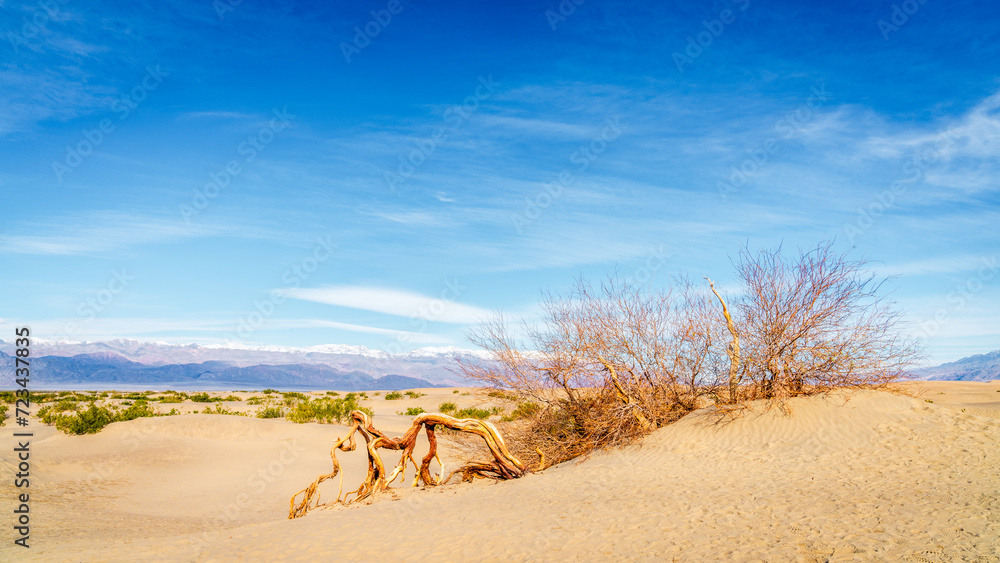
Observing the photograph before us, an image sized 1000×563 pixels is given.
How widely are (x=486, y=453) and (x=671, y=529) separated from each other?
8.65m

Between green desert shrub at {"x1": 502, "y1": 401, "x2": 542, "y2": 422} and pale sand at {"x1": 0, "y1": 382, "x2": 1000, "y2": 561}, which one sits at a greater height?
green desert shrub at {"x1": 502, "y1": 401, "x2": 542, "y2": 422}

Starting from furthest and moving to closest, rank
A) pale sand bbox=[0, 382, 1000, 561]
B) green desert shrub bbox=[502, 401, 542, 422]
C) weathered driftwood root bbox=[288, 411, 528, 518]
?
green desert shrub bbox=[502, 401, 542, 422] < weathered driftwood root bbox=[288, 411, 528, 518] < pale sand bbox=[0, 382, 1000, 561]

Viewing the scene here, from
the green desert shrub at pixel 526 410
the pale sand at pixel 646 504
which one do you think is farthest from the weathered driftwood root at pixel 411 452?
the green desert shrub at pixel 526 410

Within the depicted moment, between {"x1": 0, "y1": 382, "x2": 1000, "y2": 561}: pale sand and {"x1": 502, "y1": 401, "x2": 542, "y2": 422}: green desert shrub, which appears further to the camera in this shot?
{"x1": 502, "y1": 401, "x2": 542, "y2": 422}: green desert shrub

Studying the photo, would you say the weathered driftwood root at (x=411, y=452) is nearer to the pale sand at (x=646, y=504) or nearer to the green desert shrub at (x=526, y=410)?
the pale sand at (x=646, y=504)

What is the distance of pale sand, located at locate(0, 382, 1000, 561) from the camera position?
707 centimetres

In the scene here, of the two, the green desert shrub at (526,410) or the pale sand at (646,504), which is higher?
the green desert shrub at (526,410)

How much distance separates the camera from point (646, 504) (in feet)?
30.0

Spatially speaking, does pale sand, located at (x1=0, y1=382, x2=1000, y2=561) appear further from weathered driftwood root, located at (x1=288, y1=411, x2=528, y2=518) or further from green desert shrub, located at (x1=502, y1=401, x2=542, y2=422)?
green desert shrub, located at (x1=502, y1=401, x2=542, y2=422)

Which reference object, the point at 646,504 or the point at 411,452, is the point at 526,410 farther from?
the point at 646,504

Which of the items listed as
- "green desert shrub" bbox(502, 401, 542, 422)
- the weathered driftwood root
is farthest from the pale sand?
"green desert shrub" bbox(502, 401, 542, 422)

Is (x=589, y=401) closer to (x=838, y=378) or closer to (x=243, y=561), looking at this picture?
(x=838, y=378)

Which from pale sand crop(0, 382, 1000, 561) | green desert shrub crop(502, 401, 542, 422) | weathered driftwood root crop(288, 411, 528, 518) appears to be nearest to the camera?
pale sand crop(0, 382, 1000, 561)

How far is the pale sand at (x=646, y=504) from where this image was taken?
7.07 meters
